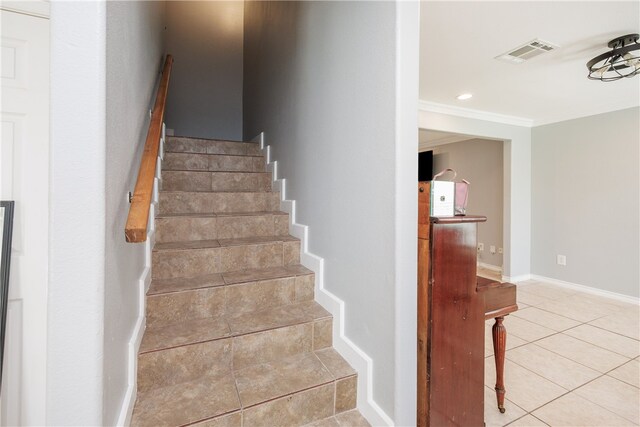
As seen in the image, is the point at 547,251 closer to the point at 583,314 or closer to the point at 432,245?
the point at 583,314

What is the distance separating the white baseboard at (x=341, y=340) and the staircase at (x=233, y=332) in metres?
0.04

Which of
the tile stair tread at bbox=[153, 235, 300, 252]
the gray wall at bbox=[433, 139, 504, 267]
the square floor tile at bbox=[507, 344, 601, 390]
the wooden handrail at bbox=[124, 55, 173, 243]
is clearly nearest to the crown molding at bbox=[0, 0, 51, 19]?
the wooden handrail at bbox=[124, 55, 173, 243]

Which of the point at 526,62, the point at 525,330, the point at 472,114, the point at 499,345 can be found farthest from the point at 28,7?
the point at 472,114

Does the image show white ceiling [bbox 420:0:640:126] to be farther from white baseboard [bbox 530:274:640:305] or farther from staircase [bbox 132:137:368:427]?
white baseboard [bbox 530:274:640:305]

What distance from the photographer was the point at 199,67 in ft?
14.0

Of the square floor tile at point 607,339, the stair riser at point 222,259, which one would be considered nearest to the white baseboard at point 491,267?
the square floor tile at point 607,339

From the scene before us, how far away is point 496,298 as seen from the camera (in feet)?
5.36

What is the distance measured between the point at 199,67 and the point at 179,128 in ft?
2.99

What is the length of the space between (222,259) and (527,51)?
9.76 feet

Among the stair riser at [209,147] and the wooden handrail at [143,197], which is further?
the stair riser at [209,147]

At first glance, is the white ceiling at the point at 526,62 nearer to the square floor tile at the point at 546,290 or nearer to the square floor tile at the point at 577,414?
the square floor tile at the point at 546,290

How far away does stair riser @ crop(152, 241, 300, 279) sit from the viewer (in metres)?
1.77

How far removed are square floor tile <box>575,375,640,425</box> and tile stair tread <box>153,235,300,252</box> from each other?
2.23 meters

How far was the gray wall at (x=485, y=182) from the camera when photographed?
17.3ft
